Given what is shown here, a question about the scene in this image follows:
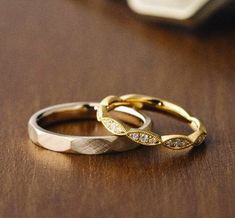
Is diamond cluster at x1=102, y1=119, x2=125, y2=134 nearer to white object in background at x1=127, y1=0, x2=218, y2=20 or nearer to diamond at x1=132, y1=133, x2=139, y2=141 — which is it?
diamond at x1=132, y1=133, x2=139, y2=141

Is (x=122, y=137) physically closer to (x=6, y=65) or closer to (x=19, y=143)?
(x=19, y=143)

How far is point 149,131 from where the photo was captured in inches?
29.7

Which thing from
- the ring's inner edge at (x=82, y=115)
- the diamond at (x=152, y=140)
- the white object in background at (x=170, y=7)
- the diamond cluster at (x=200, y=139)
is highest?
the white object in background at (x=170, y=7)

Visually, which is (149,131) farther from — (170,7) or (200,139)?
(170,7)

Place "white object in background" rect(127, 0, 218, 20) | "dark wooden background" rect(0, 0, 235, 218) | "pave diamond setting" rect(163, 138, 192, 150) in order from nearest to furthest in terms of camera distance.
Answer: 1. "dark wooden background" rect(0, 0, 235, 218)
2. "pave diamond setting" rect(163, 138, 192, 150)
3. "white object in background" rect(127, 0, 218, 20)

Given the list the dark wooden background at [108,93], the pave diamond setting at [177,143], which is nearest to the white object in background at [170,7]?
the dark wooden background at [108,93]

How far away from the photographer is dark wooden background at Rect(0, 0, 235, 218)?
66cm

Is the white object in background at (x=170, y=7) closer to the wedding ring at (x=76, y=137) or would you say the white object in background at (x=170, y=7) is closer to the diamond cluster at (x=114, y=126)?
the wedding ring at (x=76, y=137)

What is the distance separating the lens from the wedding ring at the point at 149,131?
75 cm

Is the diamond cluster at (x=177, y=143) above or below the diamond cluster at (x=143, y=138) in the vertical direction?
below

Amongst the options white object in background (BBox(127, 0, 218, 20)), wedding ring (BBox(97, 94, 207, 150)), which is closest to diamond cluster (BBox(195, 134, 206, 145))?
wedding ring (BBox(97, 94, 207, 150))

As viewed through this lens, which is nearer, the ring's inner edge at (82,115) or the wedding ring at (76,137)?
the wedding ring at (76,137)

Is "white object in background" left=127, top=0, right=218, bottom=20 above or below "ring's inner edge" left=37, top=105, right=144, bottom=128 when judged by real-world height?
above

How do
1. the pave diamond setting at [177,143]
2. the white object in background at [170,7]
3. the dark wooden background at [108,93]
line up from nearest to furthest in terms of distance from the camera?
the dark wooden background at [108,93], the pave diamond setting at [177,143], the white object in background at [170,7]
